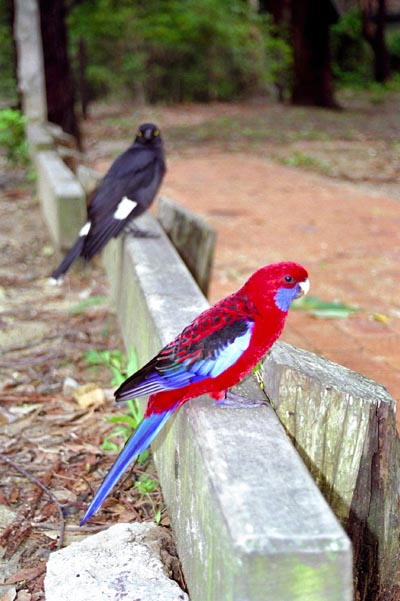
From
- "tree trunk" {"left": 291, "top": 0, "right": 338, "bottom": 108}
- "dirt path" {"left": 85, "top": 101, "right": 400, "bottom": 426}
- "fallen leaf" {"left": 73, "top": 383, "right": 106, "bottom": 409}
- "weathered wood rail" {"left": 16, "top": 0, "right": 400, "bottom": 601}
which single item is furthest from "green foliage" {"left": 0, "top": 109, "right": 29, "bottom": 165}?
"tree trunk" {"left": 291, "top": 0, "right": 338, "bottom": 108}

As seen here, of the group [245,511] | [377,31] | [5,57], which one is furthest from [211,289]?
[377,31]

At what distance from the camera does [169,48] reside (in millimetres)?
18312

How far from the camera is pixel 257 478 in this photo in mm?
1786


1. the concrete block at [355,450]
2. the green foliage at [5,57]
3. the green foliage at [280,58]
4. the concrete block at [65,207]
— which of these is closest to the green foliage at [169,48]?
the green foliage at [280,58]

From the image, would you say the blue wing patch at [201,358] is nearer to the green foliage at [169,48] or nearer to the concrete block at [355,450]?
the concrete block at [355,450]

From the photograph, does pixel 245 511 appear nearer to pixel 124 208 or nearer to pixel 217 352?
pixel 217 352

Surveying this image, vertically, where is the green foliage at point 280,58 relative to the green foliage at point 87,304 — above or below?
above

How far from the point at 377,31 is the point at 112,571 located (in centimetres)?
2319

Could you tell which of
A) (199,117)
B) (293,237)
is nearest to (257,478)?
(293,237)

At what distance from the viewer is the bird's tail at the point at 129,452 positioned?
2121mm

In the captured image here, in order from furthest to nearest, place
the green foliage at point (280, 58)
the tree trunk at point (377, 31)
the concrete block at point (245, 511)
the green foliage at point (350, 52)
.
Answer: the green foliage at point (350, 52) < the tree trunk at point (377, 31) < the green foliage at point (280, 58) < the concrete block at point (245, 511)

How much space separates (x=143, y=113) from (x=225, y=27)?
10.6 feet

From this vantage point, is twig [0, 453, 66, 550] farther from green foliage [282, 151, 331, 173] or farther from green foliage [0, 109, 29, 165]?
green foliage [282, 151, 331, 173]

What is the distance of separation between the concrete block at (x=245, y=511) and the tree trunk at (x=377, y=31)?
21638mm
